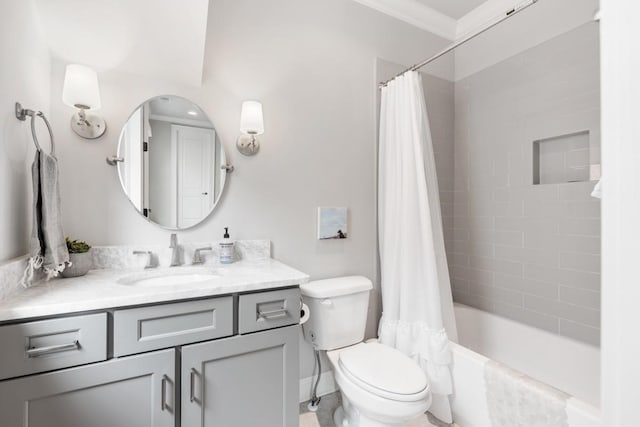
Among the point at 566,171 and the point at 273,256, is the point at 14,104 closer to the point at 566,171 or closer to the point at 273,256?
the point at 273,256

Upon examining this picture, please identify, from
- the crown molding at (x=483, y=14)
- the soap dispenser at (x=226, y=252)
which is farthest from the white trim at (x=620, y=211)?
the crown molding at (x=483, y=14)

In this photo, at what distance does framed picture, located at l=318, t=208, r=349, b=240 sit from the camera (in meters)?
1.98

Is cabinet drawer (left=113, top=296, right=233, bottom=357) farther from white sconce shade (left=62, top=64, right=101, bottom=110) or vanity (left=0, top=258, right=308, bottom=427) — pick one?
white sconce shade (left=62, top=64, right=101, bottom=110)

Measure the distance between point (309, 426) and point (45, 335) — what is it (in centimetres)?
136

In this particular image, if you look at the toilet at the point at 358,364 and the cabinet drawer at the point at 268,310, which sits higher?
the cabinet drawer at the point at 268,310

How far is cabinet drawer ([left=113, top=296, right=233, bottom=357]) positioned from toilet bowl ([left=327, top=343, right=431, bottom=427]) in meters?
0.64

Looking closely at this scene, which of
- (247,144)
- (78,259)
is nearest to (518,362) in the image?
(247,144)

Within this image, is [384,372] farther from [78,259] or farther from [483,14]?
[483,14]

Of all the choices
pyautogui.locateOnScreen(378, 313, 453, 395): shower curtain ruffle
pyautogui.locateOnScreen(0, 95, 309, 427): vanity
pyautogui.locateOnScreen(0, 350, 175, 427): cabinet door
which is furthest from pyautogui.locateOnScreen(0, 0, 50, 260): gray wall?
pyautogui.locateOnScreen(378, 313, 453, 395): shower curtain ruffle

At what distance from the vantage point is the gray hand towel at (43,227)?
1104 millimetres

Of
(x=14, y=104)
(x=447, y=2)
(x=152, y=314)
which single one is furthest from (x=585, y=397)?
(x=14, y=104)

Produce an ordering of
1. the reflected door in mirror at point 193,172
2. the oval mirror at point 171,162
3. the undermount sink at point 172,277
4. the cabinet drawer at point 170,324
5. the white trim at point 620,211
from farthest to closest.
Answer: the reflected door in mirror at point 193,172 < the oval mirror at point 171,162 < the undermount sink at point 172,277 < the cabinet drawer at point 170,324 < the white trim at point 620,211

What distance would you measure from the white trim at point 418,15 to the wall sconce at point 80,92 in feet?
5.81

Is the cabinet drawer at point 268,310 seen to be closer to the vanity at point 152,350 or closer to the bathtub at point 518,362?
the vanity at point 152,350
